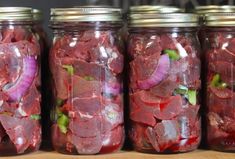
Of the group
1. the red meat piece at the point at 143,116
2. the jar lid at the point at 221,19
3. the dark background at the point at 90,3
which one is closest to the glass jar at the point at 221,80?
the jar lid at the point at 221,19

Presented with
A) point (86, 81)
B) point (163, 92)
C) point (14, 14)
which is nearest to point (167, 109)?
point (163, 92)

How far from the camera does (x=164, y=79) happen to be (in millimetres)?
815

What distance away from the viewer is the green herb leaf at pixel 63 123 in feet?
2.71

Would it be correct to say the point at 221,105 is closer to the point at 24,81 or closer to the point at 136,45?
the point at 136,45

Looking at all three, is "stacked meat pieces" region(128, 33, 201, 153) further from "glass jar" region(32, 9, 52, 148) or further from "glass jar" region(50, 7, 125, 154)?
"glass jar" region(32, 9, 52, 148)

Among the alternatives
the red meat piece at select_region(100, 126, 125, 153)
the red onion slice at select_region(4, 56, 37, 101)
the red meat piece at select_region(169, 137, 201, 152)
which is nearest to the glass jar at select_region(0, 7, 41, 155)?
the red onion slice at select_region(4, 56, 37, 101)

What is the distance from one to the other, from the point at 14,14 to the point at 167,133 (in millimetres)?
290

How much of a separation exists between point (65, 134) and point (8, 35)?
171mm

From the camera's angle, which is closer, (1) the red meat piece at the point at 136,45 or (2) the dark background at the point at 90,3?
(1) the red meat piece at the point at 136,45

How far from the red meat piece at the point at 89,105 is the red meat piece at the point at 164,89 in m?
0.08

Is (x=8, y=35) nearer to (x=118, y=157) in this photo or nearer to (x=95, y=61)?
(x=95, y=61)

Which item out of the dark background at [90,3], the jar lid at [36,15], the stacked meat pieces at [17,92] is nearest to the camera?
the stacked meat pieces at [17,92]

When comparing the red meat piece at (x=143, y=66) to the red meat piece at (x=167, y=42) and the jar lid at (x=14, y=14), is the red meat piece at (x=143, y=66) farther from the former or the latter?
the jar lid at (x=14, y=14)

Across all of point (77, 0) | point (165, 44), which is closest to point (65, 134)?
point (165, 44)
